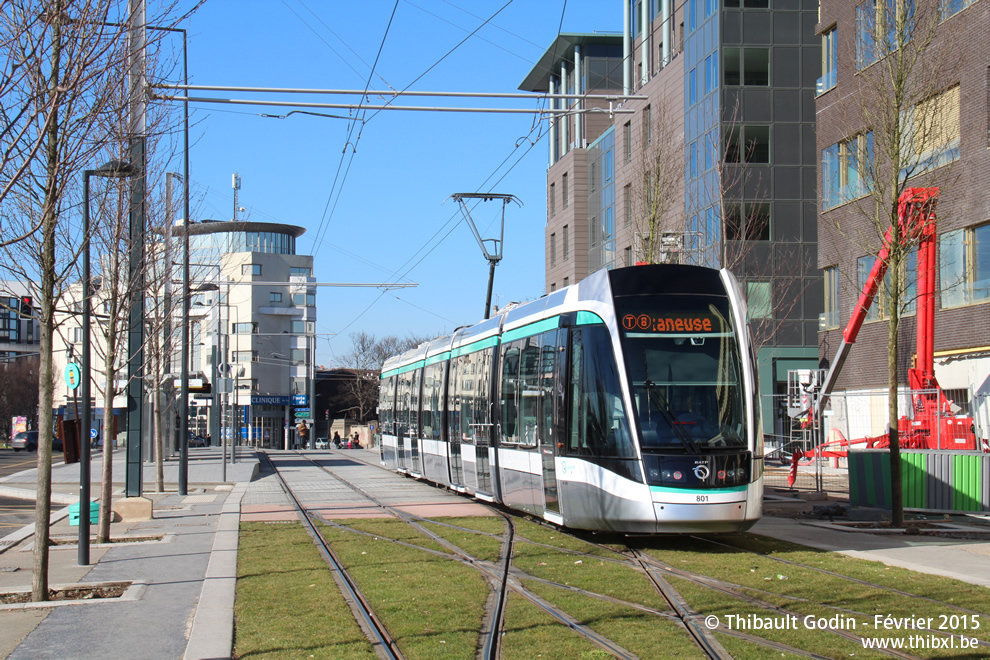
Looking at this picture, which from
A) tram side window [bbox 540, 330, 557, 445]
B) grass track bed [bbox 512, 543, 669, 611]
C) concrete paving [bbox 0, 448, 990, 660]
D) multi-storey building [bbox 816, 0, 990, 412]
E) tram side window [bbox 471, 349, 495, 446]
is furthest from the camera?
tram side window [bbox 471, 349, 495, 446]

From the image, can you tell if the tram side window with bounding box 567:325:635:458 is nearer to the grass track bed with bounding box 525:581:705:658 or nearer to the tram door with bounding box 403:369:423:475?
the grass track bed with bounding box 525:581:705:658

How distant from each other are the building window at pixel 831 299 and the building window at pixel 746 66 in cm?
997

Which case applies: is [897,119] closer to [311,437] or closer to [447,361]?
[447,361]

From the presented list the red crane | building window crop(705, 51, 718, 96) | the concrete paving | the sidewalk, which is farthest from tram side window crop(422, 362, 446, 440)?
building window crop(705, 51, 718, 96)

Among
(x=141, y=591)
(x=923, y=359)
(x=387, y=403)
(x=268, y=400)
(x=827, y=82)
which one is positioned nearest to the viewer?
(x=141, y=591)

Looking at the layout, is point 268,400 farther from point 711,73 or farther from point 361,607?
point 361,607

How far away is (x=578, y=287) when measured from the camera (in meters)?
13.7

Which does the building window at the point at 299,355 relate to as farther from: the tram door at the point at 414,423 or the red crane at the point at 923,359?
the red crane at the point at 923,359

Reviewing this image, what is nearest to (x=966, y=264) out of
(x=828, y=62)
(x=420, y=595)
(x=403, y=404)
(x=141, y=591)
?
(x=828, y=62)

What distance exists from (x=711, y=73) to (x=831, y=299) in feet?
37.3

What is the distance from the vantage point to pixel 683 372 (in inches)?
479

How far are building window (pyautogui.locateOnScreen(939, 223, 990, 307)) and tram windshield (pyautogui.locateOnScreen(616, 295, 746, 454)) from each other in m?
14.3

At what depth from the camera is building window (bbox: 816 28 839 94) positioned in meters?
31.2

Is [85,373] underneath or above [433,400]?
above
